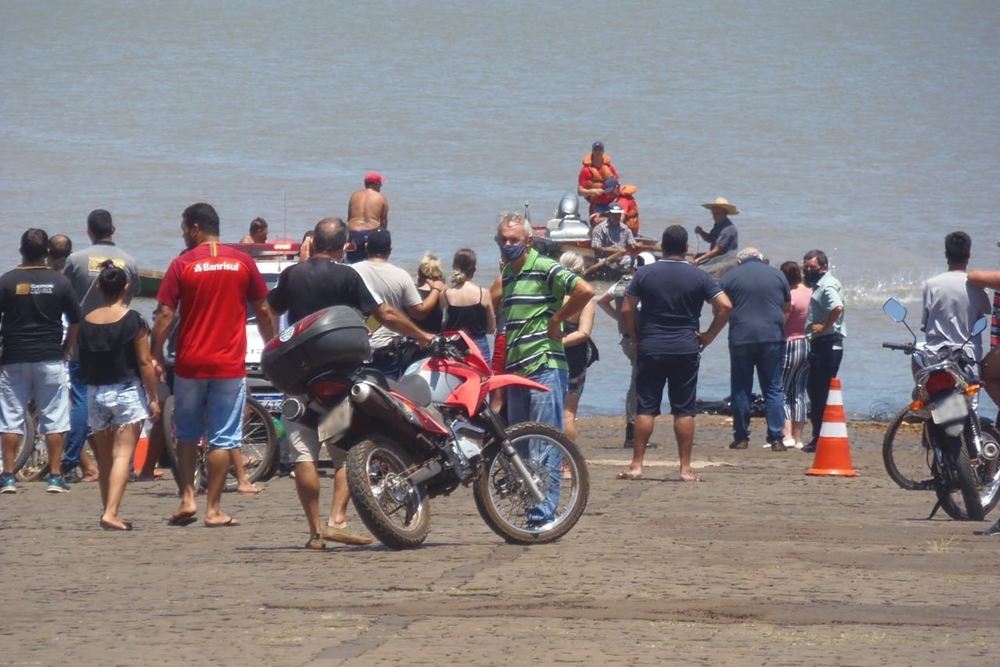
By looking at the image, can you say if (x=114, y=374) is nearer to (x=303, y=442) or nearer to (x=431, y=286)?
(x=303, y=442)

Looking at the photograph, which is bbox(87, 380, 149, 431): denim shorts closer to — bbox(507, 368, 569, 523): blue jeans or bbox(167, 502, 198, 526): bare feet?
bbox(167, 502, 198, 526): bare feet

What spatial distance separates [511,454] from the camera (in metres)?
8.98

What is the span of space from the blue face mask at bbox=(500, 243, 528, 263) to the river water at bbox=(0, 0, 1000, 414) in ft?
42.4

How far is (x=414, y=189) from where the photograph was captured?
42.7 meters

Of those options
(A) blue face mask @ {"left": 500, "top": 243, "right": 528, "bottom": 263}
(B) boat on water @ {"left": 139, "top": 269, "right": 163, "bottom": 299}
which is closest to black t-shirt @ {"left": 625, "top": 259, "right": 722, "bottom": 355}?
(A) blue face mask @ {"left": 500, "top": 243, "right": 528, "bottom": 263}

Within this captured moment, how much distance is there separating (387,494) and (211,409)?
1.51 metres

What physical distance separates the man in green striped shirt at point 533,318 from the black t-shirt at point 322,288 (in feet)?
3.03

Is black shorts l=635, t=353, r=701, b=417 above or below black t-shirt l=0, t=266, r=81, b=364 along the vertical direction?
below

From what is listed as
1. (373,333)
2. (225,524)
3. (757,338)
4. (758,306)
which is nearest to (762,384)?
(757,338)

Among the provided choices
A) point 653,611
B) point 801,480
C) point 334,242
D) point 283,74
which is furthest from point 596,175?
point 283,74

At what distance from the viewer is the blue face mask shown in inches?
390

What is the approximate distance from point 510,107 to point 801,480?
138 ft

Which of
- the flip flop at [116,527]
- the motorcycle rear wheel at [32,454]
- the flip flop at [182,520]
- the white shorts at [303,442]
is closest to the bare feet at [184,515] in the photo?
the flip flop at [182,520]

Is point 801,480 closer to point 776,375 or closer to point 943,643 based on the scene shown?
point 776,375
